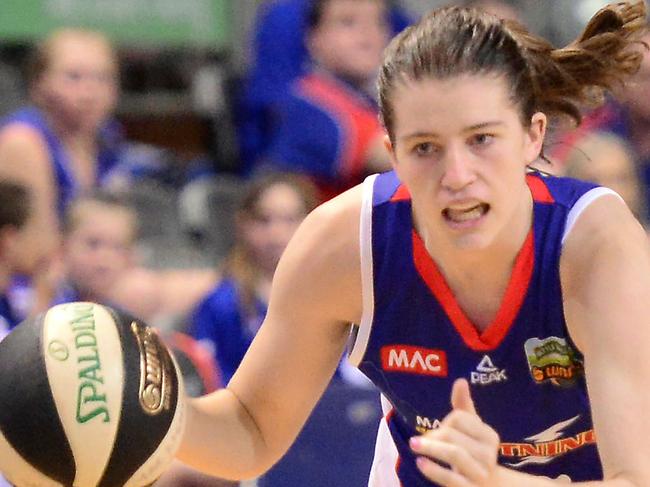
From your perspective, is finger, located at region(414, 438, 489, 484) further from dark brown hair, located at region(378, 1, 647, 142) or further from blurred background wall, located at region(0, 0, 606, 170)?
blurred background wall, located at region(0, 0, 606, 170)

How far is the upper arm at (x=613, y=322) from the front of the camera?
2.45 metres

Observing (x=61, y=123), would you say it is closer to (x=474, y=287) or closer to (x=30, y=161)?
(x=30, y=161)

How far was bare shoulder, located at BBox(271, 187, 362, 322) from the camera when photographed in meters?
2.80

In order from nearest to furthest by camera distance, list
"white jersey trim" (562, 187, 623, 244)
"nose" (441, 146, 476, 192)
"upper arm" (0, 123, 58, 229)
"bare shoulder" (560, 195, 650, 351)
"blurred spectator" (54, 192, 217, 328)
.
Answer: "nose" (441, 146, 476, 192), "bare shoulder" (560, 195, 650, 351), "white jersey trim" (562, 187, 623, 244), "blurred spectator" (54, 192, 217, 328), "upper arm" (0, 123, 58, 229)

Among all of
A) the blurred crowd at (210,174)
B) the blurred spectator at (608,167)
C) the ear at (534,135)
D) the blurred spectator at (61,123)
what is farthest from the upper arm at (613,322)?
the blurred spectator at (61,123)

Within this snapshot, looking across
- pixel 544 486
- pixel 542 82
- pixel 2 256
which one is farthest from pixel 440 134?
pixel 2 256

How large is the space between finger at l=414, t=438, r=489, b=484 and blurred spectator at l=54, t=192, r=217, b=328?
2888 mm

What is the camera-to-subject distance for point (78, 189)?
5.56 m

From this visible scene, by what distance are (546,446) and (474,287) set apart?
344mm

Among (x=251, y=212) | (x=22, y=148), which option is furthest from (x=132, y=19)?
(x=251, y=212)

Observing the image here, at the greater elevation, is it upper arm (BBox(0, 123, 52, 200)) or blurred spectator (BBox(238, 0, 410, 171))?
blurred spectator (BBox(238, 0, 410, 171))

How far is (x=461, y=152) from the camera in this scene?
2.45m

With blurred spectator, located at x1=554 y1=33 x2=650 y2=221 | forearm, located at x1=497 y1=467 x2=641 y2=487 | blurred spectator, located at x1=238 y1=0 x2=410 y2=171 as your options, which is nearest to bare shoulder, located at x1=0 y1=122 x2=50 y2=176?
blurred spectator, located at x1=238 y1=0 x2=410 y2=171

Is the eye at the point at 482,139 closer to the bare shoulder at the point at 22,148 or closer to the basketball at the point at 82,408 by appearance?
the basketball at the point at 82,408
